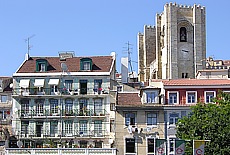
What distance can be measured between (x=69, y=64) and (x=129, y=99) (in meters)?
11.7

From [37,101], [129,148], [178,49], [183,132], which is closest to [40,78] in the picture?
[37,101]

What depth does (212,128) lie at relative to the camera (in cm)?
5256

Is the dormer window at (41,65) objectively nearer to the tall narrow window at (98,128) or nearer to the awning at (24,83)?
the awning at (24,83)

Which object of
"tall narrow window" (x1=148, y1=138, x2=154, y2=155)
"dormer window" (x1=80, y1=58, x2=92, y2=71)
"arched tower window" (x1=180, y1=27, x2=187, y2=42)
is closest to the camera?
"tall narrow window" (x1=148, y1=138, x2=154, y2=155)

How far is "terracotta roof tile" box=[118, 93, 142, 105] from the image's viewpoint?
66.9 metres

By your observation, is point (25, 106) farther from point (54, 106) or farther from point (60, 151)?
point (60, 151)

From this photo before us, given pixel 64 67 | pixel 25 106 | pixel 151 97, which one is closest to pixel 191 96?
pixel 151 97

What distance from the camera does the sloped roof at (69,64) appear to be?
246 feet

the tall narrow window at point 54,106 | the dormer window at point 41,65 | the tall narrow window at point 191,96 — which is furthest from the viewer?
the dormer window at point 41,65

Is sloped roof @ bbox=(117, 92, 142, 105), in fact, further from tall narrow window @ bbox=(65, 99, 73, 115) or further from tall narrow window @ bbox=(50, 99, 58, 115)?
tall narrow window @ bbox=(50, 99, 58, 115)

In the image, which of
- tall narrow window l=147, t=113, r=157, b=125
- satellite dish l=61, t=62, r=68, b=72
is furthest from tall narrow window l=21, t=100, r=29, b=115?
tall narrow window l=147, t=113, r=157, b=125

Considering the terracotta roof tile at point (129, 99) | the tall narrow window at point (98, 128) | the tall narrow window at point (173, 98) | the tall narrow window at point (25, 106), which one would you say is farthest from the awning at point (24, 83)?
the tall narrow window at point (173, 98)

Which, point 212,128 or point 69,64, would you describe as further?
point 69,64

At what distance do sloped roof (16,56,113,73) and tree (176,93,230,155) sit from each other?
2173 cm
